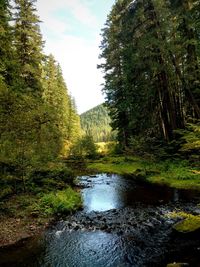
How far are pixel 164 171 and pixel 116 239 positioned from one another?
1286 centimetres

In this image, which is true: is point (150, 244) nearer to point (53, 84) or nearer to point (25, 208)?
point (25, 208)

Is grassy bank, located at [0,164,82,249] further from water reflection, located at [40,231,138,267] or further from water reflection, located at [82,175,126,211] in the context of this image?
water reflection, located at [40,231,138,267]

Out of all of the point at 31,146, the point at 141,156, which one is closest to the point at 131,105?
the point at 141,156

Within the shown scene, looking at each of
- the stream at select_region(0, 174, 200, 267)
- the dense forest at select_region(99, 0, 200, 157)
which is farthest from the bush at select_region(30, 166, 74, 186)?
the dense forest at select_region(99, 0, 200, 157)

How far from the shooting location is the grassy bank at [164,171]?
756 inches

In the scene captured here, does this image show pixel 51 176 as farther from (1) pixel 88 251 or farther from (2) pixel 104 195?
(1) pixel 88 251

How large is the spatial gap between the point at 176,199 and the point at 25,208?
783 cm

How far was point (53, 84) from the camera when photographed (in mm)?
52250

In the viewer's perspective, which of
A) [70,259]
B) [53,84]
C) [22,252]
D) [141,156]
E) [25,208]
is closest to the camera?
[70,259]

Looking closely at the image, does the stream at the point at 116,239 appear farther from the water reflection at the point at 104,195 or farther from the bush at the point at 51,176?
the bush at the point at 51,176

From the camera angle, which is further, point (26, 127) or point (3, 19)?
point (3, 19)

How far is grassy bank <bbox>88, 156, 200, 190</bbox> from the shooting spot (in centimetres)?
1920

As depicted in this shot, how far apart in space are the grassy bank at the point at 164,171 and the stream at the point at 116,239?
2715 mm

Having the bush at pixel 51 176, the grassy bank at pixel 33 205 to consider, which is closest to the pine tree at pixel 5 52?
the bush at pixel 51 176
